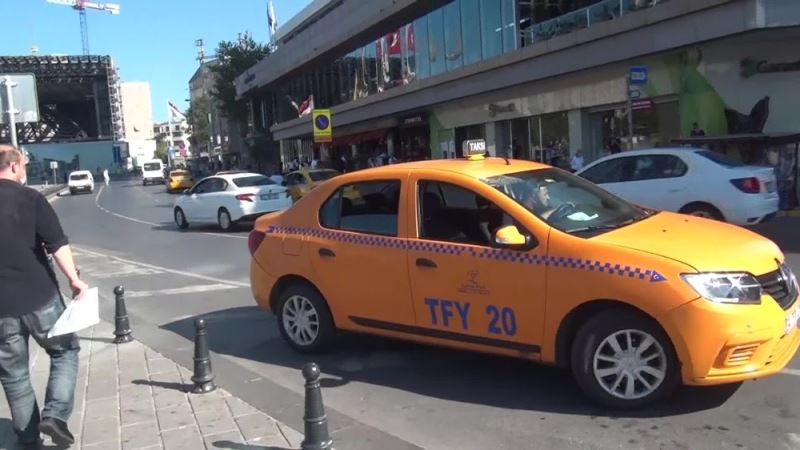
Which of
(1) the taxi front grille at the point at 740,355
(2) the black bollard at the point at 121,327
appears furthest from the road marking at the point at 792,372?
(2) the black bollard at the point at 121,327

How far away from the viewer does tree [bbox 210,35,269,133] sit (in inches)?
2657

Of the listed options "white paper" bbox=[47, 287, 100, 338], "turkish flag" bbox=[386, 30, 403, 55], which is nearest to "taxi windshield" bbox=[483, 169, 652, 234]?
"white paper" bbox=[47, 287, 100, 338]

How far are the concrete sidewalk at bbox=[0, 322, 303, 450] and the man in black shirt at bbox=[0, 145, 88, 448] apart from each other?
0.42 meters

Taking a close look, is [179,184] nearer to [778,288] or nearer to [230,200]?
[230,200]

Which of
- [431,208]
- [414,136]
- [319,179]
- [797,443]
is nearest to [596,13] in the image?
[319,179]

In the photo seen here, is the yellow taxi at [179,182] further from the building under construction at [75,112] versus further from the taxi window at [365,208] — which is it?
the taxi window at [365,208]

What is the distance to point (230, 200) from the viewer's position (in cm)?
1888

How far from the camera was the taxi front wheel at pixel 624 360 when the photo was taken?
179 inches

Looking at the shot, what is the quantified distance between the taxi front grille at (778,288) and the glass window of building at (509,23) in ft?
69.5

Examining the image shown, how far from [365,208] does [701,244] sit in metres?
2.61

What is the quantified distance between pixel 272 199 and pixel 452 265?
14577mm

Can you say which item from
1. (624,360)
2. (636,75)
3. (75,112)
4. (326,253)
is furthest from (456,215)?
(75,112)

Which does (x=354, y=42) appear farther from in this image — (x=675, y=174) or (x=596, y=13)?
(x=675, y=174)

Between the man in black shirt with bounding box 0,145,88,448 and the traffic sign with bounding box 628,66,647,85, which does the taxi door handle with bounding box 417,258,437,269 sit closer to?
the man in black shirt with bounding box 0,145,88,448
